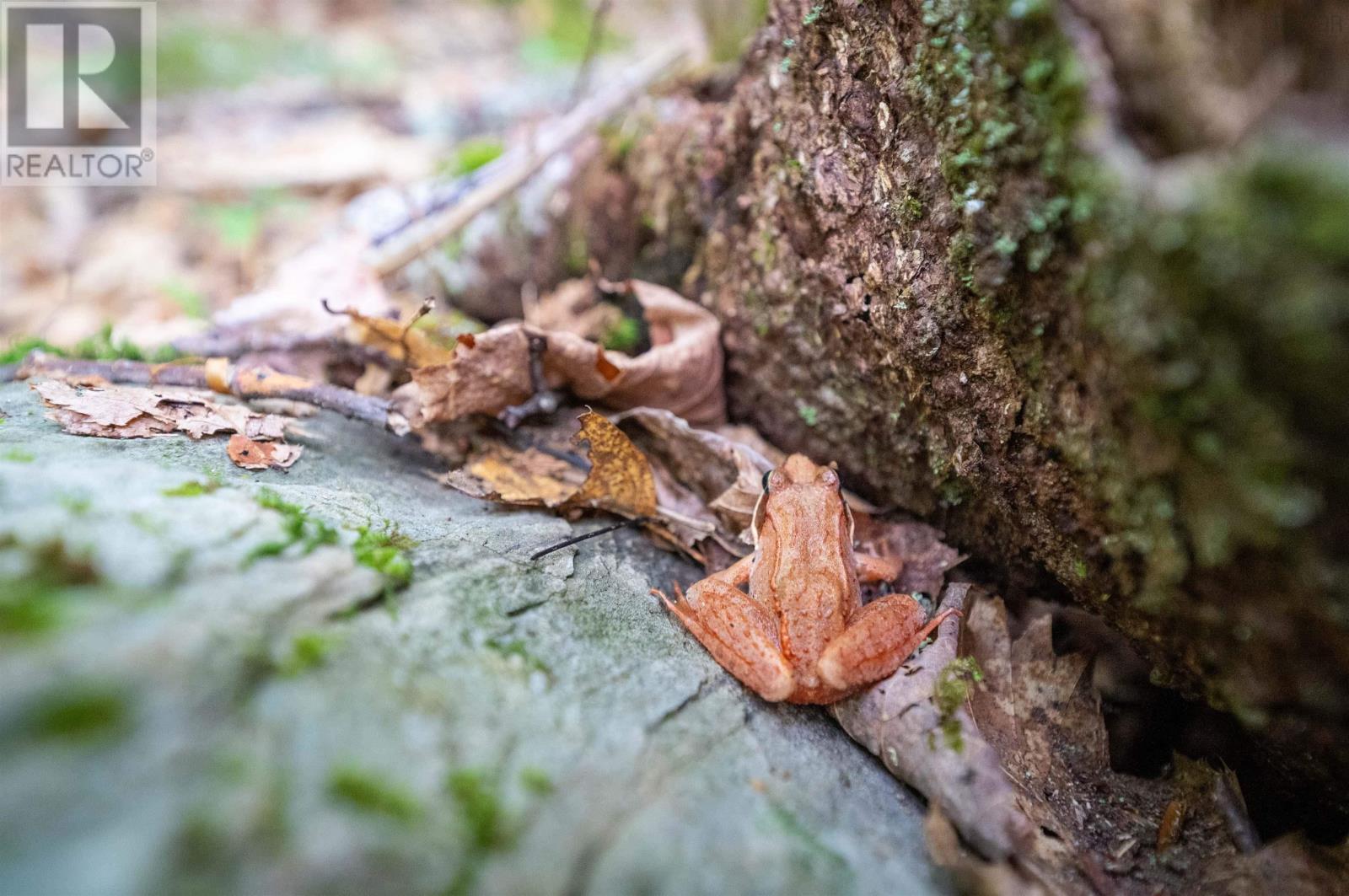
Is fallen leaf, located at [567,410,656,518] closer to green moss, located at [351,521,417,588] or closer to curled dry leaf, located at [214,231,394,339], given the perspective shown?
green moss, located at [351,521,417,588]

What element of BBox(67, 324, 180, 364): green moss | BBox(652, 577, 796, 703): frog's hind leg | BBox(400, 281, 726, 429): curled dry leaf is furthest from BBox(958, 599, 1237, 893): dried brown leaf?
BBox(67, 324, 180, 364): green moss

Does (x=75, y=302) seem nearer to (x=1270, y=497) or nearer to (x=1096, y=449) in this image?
(x=1096, y=449)

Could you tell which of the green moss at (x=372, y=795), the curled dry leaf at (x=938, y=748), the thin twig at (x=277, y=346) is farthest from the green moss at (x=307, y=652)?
the thin twig at (x=277, y=346)

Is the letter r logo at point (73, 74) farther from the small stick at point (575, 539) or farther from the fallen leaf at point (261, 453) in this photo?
the small stick at point (575, 539)

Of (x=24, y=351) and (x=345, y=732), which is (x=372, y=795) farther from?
(x=24, y=351)

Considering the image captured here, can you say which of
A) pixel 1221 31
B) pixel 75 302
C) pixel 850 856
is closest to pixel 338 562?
pixel 850 856

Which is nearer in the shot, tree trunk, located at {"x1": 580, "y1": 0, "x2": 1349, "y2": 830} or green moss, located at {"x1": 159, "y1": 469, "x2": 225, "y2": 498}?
tree trunk, located at {"x1": 580, "y1": 0, "x2": 1349, "y2": 830}
